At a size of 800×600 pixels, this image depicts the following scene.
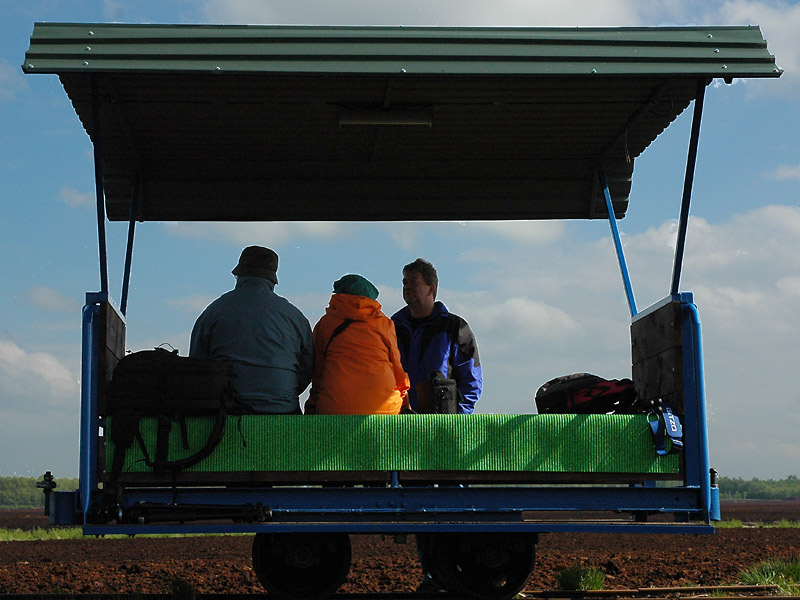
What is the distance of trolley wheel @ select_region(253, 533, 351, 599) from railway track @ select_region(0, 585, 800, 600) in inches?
7.4

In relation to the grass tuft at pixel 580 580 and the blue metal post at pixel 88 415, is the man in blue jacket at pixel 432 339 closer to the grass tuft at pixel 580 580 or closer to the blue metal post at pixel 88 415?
the grass tuft at pixel 580 580

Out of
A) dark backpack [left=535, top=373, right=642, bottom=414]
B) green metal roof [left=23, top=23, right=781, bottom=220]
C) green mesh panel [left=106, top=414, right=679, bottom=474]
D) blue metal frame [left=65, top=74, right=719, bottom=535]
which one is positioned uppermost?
green metal roof [left=23, top=23, right=781, bottom=220]

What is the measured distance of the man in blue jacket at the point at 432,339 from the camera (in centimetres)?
780

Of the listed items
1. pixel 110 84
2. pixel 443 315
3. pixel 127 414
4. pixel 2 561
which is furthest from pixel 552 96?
pixel 2 561

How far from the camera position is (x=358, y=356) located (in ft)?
21.3

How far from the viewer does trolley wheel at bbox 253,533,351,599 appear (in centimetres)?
650

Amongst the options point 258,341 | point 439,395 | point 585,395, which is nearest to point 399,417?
point 439,395

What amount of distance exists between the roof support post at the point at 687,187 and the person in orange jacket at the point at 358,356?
1947 mm

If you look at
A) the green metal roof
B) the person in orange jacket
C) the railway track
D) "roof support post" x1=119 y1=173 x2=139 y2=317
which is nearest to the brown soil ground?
the railway track

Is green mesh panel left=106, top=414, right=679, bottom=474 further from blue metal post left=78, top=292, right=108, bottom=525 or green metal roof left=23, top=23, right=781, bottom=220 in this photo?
green metal roof left=23, top=23, right=781, bottom=220

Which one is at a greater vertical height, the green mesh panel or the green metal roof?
the green metal roof

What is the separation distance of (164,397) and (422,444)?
1.56m

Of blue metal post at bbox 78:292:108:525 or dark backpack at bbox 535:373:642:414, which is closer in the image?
blue metal post at bbox 78:292:108:525

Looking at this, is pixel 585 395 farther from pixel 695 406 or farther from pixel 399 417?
pixel 399 417
